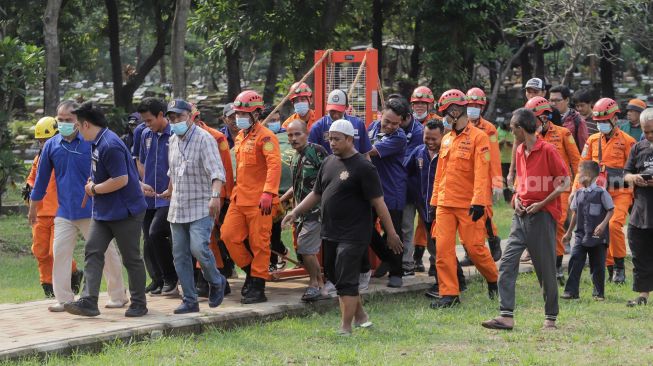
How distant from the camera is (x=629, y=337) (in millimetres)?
8719

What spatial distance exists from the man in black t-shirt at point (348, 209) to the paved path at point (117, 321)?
1.19 meters

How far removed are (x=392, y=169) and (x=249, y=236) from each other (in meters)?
1.97

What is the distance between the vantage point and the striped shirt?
942 centimetres

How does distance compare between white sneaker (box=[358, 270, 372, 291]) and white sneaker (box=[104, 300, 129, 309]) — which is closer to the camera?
white sneaker (box=[104, 300, 129, 309])

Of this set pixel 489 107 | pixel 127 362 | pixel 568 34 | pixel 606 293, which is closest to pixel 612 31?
pixel 568 34

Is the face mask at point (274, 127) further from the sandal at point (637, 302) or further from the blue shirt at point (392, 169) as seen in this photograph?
the sandal at point (637, 302)

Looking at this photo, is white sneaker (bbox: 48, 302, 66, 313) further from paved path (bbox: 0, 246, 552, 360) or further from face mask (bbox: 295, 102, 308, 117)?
face mask (bbox: 295, 102, 308, 117)

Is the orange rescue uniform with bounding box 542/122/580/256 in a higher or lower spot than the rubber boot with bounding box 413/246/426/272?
higher

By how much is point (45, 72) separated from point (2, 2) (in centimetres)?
900

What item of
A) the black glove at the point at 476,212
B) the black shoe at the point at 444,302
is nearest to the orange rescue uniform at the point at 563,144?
the black shoe at the point at 444,302

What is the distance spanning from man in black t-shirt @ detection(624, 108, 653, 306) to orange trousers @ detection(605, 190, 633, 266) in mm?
1316

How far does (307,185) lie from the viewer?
1012cm

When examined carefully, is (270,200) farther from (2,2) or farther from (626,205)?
(2,2)

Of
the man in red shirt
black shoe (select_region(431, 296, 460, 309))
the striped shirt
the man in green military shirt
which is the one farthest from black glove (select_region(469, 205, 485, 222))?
the striped shirt
